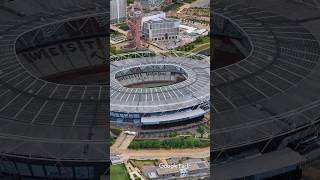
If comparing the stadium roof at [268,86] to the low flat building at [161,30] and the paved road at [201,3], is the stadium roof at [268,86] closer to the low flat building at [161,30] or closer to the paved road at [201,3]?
the low flat building at [161,30]

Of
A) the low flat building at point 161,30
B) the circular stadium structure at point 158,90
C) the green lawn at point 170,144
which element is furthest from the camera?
the low flat building at point 161,30

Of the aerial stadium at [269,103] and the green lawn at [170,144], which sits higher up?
the aerial stadium at [269,103]

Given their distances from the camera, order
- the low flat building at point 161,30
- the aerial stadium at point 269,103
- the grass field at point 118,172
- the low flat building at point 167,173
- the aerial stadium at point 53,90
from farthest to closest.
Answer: the low flat building at point 161,30
the grass field at point 118,172
the low flat building at point 167,173
the aerial stadium at point 269,103
the aerial stadium at point 53,90

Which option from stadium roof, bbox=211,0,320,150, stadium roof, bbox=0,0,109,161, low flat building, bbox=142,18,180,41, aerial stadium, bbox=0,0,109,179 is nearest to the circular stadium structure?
aerial stadium, bbox=0,0,109,179

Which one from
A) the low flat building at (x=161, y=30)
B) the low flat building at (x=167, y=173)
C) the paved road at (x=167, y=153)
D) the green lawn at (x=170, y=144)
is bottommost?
the low flat building at (x=167, y=173)

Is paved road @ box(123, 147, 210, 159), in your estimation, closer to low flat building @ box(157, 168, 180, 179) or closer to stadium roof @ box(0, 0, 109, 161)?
low flat building @ box(157, 168, 180, 179)

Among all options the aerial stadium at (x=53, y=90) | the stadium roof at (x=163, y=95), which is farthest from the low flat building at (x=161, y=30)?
the stadium roof at (x=163, y=95)

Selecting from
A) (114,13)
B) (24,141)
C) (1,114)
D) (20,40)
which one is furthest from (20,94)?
(114,13)

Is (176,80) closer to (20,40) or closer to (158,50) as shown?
(158,50)
